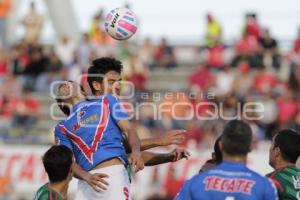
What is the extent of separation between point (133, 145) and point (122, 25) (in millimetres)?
2576

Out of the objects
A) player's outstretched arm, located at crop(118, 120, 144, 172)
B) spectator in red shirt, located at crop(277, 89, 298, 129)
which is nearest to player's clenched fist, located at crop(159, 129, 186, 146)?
player's outstretched arm, located at crop(118, 120, 144, 172)

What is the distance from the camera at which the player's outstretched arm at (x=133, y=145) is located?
9.30 meters

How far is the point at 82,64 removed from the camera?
25.1 metres

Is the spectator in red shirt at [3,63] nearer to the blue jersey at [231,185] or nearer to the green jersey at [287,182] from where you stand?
the green jersey at [287,182]

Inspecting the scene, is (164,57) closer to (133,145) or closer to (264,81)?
(264,81)

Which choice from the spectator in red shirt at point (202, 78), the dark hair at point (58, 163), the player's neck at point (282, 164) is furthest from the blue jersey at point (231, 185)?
the spectator in red shirt at point (202, 78)

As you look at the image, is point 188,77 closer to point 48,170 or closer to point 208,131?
point 208,131

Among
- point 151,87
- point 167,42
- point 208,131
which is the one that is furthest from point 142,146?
point 167,42

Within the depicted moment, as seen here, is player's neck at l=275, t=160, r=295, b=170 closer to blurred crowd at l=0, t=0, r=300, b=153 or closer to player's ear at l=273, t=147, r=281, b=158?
player's ear at l=273, t=147, r=281, b=158

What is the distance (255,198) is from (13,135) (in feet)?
51.1

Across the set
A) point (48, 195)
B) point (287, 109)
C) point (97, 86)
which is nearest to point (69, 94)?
point (97, 86)

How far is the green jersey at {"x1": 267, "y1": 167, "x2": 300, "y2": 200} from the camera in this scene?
8.87 metres

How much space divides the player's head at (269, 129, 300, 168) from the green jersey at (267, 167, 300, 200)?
0.39ft

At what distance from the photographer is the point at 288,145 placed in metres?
9.11
